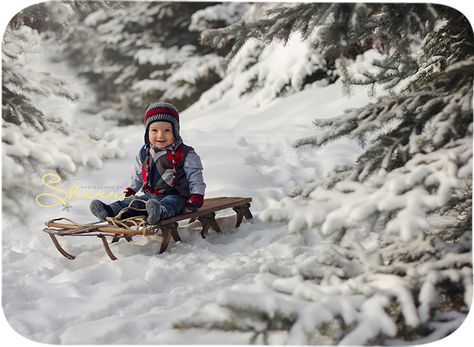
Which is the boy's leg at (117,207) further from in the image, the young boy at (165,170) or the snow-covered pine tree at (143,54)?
the snow-covered pine tree at (143,54)

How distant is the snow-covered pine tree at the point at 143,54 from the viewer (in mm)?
2885

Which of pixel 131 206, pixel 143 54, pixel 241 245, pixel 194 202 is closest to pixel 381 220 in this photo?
pixel 241 245

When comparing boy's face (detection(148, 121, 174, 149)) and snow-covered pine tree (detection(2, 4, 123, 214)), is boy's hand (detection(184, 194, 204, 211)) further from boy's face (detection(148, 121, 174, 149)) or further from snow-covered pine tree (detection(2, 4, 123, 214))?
snow-covered pine tree (detection(2, 4, 123, 214))

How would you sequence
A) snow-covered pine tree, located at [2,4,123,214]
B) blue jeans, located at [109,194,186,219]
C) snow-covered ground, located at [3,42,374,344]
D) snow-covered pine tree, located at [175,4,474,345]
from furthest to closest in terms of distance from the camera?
blue jeans, located at [109,194,186,219] < snow-covered pine tree, located at [2,4,123,214] < snow-covered ground, located at [3,42,374,344] < snow-covered pine tree, located at [175,4,474,345]

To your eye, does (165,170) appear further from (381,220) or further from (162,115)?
(381,220)

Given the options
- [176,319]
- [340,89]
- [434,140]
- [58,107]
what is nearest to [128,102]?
[58,107]

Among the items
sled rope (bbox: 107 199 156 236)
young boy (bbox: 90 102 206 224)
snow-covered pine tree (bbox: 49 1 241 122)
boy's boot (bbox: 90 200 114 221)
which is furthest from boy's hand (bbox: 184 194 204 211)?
snow-covered pine tree (bbox: 49 1 241 122)

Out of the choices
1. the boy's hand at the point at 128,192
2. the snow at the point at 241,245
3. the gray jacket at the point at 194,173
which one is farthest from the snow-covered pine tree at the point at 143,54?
the boy's hand at the point at 128,192

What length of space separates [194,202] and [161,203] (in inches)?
6.4

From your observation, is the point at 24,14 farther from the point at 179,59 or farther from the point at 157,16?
the point at 179,59

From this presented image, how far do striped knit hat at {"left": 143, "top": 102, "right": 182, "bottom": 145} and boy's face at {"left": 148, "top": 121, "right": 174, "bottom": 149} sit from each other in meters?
0.02

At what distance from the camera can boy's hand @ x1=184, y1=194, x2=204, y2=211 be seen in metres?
2.92

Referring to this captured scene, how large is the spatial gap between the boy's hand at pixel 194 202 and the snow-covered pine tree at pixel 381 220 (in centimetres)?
58

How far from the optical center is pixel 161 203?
290 cm
